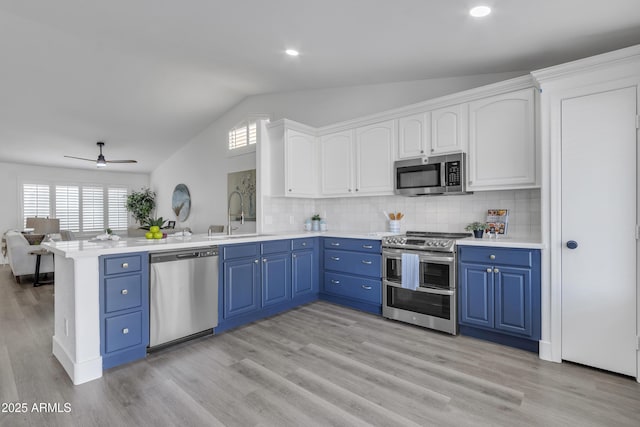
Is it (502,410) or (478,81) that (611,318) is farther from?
(478,81)

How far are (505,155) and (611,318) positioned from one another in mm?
1486

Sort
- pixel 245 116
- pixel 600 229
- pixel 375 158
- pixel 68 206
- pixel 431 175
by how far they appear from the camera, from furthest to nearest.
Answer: pixel 68 206, pixel 245 116, pixel 375 158, pixel 431 175, pixel 600 229

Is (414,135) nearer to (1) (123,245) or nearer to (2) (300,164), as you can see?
(2) (300,164)

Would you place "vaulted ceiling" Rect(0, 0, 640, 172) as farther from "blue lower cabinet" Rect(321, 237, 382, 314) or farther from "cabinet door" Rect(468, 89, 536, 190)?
"blue lower cabinet" Rect(321, 237, 382, 314)

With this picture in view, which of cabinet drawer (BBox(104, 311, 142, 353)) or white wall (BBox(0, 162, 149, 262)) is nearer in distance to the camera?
cabinet drawer (BBox(104, 311, 142, 353))

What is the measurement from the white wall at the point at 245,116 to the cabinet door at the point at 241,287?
8.43 feet

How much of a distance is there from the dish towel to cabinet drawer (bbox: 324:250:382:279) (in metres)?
0.33

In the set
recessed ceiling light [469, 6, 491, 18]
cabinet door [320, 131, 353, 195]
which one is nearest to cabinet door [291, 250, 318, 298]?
cabinet door [320, 131, 353, 195]

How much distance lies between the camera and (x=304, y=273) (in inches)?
153

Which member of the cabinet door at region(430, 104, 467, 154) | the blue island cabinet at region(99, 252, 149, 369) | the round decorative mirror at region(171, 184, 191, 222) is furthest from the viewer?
the round decorative mirror at region(171, 184, 191, 222)

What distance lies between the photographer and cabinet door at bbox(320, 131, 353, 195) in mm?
4114

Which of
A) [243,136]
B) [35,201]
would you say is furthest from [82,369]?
[35,201]

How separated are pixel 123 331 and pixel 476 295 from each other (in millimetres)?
2946

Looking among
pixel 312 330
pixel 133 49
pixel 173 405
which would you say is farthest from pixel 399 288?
pixel 133 49
